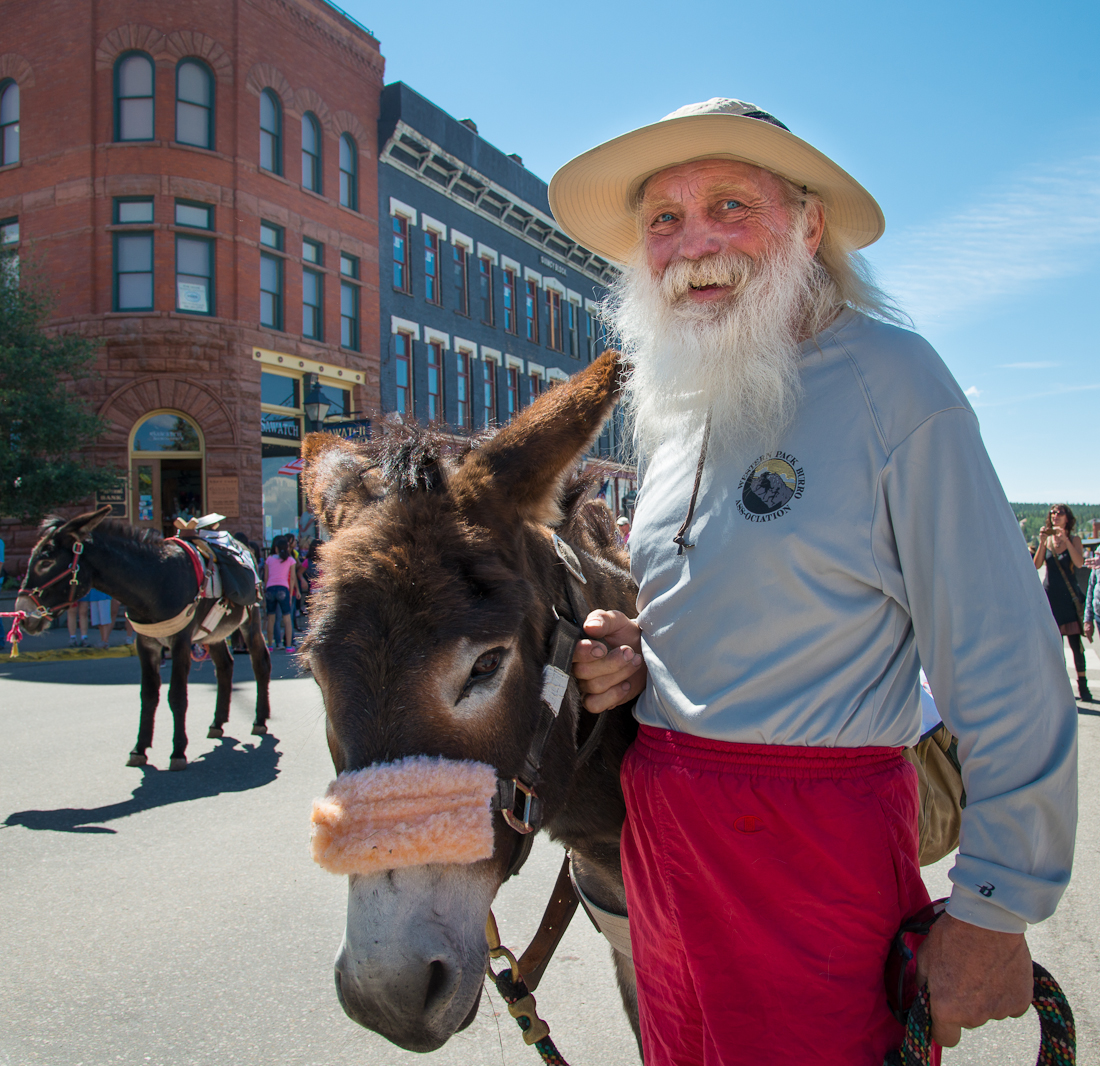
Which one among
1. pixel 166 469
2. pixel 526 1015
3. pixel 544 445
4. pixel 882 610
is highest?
pixel 166 469

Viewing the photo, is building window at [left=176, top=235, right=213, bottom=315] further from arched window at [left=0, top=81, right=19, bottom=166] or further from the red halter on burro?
the red halter on burro

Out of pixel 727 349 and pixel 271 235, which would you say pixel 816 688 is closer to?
pixel 727 349

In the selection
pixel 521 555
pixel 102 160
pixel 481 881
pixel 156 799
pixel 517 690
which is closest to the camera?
pixel 481 881

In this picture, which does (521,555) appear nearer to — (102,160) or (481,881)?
(481,881)

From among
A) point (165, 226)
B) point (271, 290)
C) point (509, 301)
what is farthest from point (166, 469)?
point (509, 301)

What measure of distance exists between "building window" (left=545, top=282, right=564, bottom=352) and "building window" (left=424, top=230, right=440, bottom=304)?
668cm

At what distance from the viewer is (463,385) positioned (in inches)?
1054

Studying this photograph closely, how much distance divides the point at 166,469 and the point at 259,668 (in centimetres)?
1306

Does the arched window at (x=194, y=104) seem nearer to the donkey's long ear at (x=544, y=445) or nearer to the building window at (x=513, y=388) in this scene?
the building window at (x=513, y=388)

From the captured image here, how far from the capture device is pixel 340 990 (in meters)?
1.34

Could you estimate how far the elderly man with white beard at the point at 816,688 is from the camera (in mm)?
1297

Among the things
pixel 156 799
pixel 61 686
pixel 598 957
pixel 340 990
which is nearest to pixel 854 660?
pixel 340 990

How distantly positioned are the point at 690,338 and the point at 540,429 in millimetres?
450

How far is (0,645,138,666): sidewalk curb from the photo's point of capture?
12.7 meters
